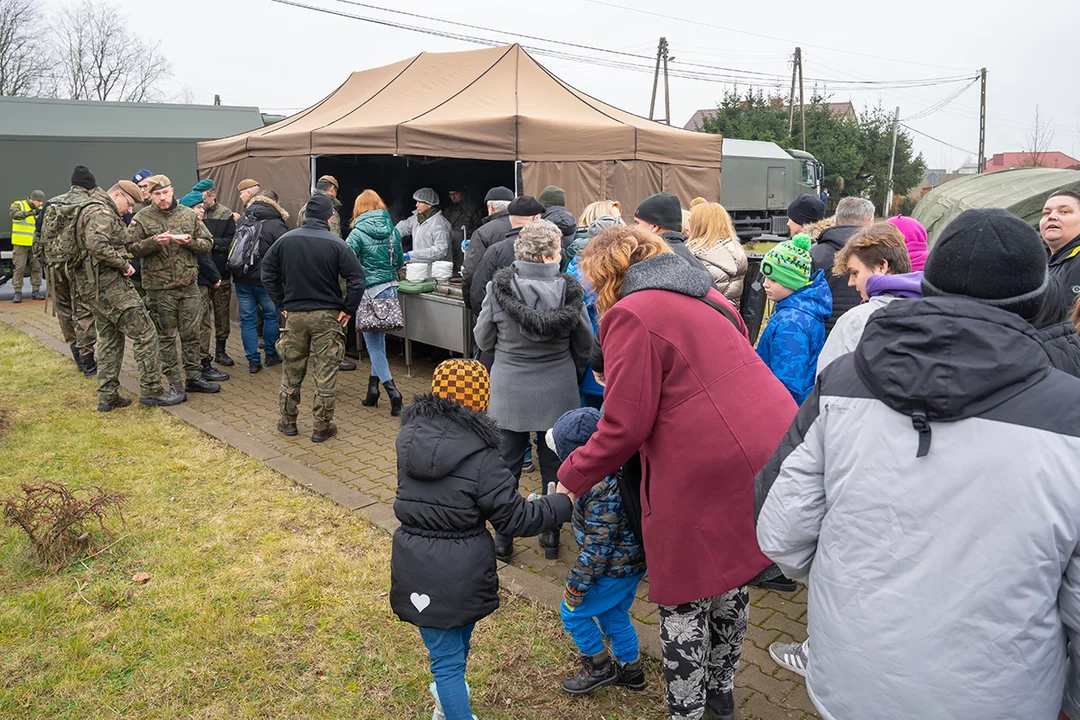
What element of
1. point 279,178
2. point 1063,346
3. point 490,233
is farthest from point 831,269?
point 279,178

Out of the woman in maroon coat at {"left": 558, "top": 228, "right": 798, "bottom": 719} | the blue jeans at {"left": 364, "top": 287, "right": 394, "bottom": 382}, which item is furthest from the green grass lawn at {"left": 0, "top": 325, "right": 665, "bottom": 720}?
the blue jeans at {"left": 364, "top": 287, "right": 394, "bottom": 382}

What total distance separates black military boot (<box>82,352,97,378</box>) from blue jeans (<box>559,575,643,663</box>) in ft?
22.6

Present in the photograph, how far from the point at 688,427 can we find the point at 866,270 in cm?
145

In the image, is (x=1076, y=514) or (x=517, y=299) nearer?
(x=1076, y=514)

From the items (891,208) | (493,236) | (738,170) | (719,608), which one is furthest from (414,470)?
(891,208)

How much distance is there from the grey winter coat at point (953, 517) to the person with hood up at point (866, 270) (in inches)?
48.9

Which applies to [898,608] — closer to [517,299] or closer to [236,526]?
[517,299]

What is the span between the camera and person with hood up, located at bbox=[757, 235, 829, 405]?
376cm

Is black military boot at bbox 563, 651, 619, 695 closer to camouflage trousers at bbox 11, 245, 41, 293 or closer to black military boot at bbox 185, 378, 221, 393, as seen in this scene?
black military boot at bbox 185, 378, 221, 393

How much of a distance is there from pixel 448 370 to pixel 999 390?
1641 millimetres

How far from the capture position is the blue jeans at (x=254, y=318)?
26.3 ft

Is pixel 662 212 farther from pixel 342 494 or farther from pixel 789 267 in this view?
pixel 342 494

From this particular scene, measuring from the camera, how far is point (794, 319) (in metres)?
3.75

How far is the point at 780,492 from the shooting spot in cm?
187
